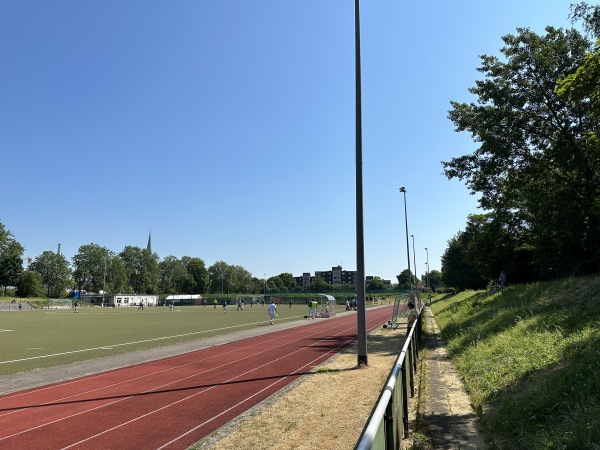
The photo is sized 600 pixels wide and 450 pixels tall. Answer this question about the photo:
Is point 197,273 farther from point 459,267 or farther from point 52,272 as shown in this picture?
point 459,267

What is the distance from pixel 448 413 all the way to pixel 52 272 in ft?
430

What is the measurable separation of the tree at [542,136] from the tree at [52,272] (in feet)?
396

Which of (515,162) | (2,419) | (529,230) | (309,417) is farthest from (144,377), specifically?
(529,230)

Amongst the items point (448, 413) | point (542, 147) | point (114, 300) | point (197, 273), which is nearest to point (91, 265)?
point (197, 273)

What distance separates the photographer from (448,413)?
727 cm

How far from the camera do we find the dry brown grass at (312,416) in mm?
6102

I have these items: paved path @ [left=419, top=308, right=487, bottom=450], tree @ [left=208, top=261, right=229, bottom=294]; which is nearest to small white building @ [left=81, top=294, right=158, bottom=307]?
tree @ [left=208, top=261, right=229, bottom=294]

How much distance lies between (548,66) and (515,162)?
5145 millimetres

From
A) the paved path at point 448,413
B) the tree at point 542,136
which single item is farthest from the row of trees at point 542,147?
the paved path at point 448,413

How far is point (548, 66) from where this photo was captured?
22.0 m

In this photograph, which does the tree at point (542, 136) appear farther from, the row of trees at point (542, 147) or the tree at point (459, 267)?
the tree at point (459, 267)

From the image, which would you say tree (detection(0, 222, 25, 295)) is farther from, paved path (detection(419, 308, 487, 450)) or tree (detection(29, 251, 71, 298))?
paved path (detection(419, 308, 487, 450))

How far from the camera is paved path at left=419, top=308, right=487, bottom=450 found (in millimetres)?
5824

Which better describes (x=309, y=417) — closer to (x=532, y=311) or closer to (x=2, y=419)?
(x=2, y=419)
